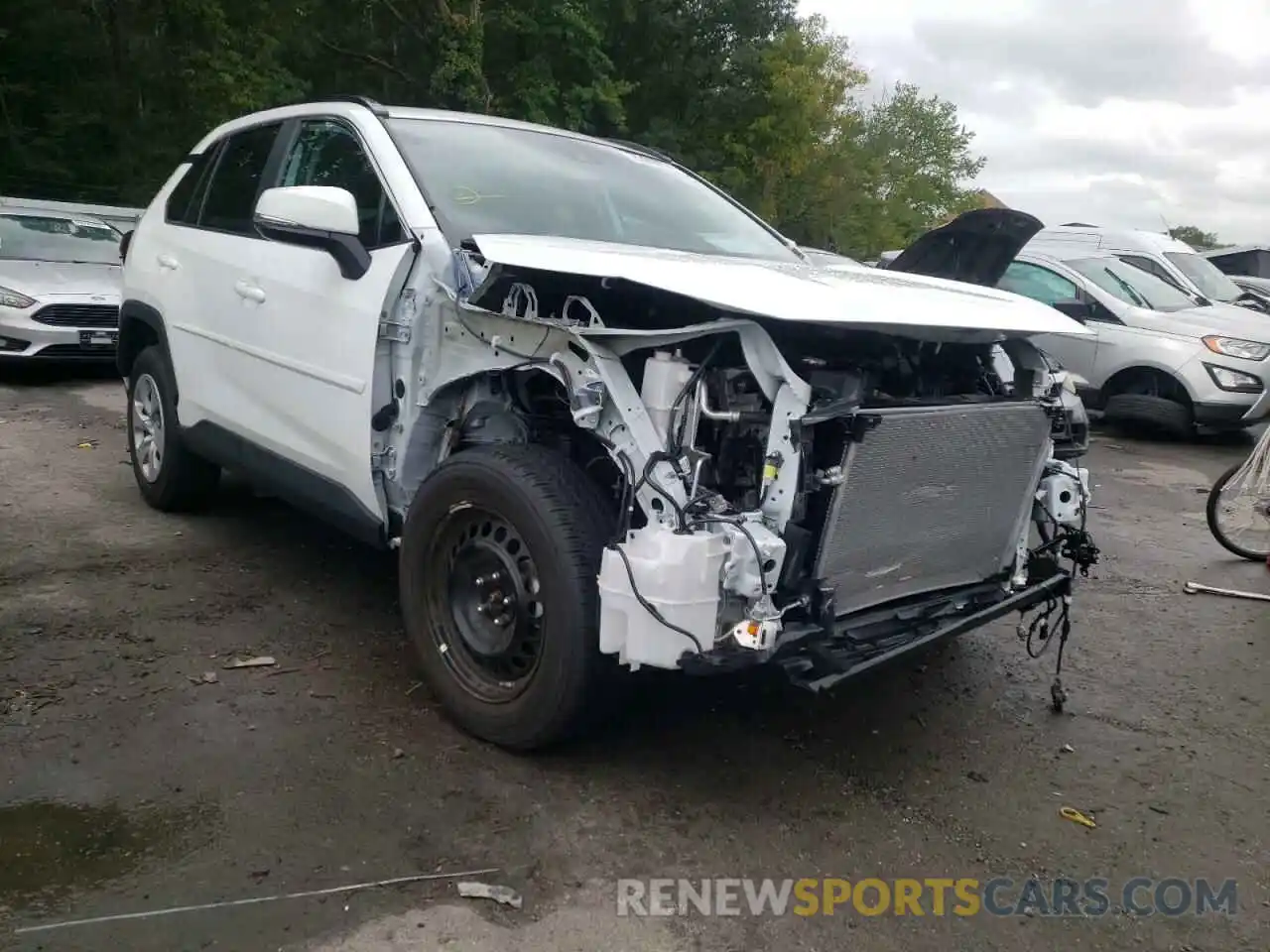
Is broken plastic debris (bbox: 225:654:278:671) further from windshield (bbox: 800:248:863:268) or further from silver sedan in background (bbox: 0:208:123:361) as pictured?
silver sedan in background (bbox: 0:208:123:361)

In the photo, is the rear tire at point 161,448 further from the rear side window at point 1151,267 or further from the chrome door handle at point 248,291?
the rear side window at point 1151,267

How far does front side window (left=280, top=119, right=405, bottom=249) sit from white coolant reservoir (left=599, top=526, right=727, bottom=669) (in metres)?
1.53

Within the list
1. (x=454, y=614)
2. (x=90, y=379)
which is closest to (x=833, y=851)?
(x=454, y=614)

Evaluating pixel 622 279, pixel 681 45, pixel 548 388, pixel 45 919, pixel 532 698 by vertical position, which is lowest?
pixel 45 919

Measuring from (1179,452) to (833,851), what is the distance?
26.4 ft

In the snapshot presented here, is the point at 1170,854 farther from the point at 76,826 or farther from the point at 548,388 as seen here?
the point at 76,826

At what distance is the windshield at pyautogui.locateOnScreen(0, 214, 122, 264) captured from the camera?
1058cm

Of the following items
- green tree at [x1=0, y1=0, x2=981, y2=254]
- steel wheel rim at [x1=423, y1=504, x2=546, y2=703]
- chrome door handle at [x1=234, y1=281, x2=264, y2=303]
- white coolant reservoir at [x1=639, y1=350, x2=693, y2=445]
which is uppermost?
green tree at [x1=0, y1=0, x2=981, y2=254]

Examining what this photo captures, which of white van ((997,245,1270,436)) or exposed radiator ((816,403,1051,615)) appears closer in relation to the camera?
exposed radiator ((816,403,1051,615))

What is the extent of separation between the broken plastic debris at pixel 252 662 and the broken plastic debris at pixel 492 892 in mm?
1582

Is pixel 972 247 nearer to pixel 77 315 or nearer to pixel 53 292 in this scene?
pixel 77 315

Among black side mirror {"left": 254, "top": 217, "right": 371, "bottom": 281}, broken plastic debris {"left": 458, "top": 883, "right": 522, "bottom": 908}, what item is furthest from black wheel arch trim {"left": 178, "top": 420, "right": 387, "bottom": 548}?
broken plastic debris {"left": 458, "top": 883, "right": 522, "bottom": 908}

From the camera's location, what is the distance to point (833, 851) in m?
2.89

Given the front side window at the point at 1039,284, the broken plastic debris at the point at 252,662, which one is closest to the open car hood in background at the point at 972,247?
the broken plastic debris at the point at 252,662
